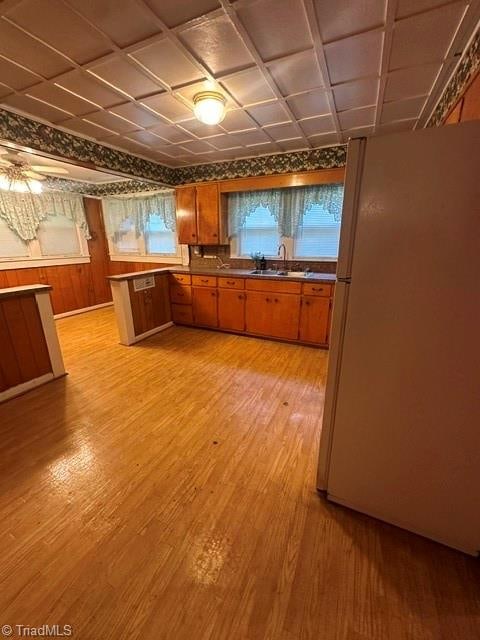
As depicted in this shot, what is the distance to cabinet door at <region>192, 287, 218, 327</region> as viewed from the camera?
4.03m

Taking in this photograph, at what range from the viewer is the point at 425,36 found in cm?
154

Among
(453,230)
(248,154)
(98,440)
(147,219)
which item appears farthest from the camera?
(147,219)

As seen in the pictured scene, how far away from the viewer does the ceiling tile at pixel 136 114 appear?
2318 mm

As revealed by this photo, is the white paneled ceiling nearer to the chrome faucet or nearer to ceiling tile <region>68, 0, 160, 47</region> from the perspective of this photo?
ceiling tile <region>68, 0, 160, 47</region>

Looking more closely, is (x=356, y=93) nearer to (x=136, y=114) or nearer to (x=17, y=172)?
(x=136, y=114)

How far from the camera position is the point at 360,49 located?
1.64 meters

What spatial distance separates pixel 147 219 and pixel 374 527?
5.48 metres

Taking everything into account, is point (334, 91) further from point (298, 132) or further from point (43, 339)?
point (43, 339)

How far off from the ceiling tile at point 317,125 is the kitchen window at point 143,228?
2.68 m

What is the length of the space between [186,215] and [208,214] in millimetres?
415

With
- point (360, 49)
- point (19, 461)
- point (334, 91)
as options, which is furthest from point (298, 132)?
point (19, 461)

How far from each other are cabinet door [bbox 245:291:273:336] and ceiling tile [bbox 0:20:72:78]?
9.02ft

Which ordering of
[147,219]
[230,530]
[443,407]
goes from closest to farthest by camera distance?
[443,407] < [230,530] < [147,219]

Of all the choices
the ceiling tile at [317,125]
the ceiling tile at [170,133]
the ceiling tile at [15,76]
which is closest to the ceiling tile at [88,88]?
the ceiling tile at [15,76]
